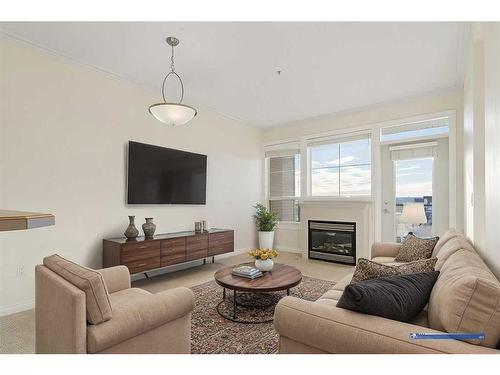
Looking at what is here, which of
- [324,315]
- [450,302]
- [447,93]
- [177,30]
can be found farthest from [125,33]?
[447,93]

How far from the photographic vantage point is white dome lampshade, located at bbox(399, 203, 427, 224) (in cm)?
393

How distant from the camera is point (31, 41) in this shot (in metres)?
2.98

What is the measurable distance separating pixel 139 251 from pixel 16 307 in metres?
1.28

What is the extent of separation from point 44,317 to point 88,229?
78.0 inches

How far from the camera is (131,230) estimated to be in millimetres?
3703

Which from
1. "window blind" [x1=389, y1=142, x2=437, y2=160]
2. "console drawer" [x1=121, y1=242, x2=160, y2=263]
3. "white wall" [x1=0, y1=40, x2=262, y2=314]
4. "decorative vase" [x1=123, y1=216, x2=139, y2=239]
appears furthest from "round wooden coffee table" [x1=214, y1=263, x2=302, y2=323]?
"window blind" [x1=389, y1=142, x2=437, y2=160]

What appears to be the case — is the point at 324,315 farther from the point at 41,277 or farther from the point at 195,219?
the point at 195,219

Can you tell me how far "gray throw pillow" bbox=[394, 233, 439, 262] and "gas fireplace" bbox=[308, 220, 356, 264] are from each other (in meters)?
1.90

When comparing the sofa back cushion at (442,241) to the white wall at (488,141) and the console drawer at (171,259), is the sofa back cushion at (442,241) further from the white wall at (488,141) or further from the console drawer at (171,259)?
the console drawer at (171,259)

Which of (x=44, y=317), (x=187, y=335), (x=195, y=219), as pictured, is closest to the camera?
(x=44, y=317)

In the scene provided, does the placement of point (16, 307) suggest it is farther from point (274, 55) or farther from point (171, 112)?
point (274, 55)

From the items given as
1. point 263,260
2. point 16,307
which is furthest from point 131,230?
point 263,260

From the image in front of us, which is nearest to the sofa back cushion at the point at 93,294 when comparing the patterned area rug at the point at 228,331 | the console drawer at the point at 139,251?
the patterned area rug at the point at 228,331

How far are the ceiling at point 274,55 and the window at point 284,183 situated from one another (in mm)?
1827
